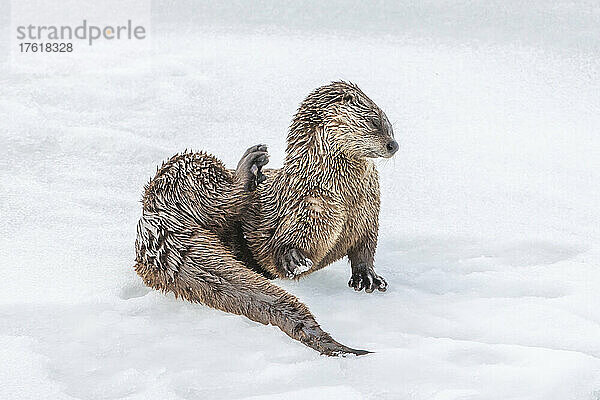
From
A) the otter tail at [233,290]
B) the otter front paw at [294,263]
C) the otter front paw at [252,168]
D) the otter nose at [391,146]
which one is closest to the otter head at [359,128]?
the otter nose at [391,146]

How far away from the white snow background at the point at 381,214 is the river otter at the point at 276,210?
14 centimetres

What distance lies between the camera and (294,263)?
306cm

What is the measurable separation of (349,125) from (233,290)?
2.35 feet

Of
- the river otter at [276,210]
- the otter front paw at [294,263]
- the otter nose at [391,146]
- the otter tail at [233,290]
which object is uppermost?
the otter nose at [391,146]

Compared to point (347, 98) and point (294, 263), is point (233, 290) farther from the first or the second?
point (347, 98)

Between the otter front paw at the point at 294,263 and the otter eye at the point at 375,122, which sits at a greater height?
the otter eye at the point at 375,122

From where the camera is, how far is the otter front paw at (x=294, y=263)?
3.06 metres

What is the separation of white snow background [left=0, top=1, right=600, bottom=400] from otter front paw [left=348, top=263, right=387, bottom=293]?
4 cm

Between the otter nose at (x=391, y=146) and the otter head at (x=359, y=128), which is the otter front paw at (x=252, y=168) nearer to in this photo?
the otter head at (x=359, y=128)

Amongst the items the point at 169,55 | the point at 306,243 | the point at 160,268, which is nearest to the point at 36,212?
the point at 160,268

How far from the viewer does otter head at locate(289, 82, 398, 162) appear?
2.97 meters

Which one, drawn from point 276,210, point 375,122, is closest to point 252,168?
point 276,210

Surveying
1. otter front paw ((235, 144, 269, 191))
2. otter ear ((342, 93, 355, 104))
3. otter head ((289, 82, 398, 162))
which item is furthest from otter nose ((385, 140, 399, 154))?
otter front paw ((235, 144, 269, 191))

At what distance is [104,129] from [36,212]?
3.93 feet
